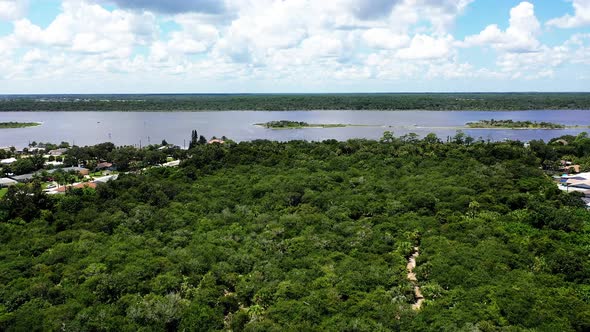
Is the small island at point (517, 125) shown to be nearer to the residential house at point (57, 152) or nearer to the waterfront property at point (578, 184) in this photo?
the waterfront property at point (578, 184)

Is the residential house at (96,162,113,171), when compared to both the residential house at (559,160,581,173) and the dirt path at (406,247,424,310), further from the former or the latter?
the residential house at (559,160,581,173)

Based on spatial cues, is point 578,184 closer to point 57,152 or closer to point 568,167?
point 568,167

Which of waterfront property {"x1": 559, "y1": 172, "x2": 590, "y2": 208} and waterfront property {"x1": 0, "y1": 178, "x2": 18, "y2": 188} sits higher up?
waterfront property {"x1": 559, "y1": 172, "x2": 590, "y2": 208}

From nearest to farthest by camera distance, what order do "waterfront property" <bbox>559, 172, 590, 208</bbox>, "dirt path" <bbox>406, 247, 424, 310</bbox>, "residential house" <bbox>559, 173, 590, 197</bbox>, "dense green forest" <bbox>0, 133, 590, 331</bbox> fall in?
"dense green forest" <bbox>0, 133, 590, 331</bbox>, "dirt path" <bbox>406, 247, 424, 310</bbox>, "waterfront property" <bbox>559, 172, 590, 208</bbox>, "residential house" <bbox>559, 173, 590, 197</bbox>

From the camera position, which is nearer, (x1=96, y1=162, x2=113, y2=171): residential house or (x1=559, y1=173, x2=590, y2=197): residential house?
(x1=559, y1=173, x2=590, y2=197): residential house

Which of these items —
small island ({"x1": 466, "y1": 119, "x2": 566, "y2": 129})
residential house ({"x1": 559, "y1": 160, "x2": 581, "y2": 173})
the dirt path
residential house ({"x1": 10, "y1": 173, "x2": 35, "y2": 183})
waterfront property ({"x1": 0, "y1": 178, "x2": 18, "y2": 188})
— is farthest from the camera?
small island ({"x1": 466, "y1": 119, "x2": 566, "y2": 129})

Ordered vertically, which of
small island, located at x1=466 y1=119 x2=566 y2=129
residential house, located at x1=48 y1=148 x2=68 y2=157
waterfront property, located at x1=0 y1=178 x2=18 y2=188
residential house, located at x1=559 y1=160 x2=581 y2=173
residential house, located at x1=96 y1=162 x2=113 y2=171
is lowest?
waterfront property, located at x1=0 y1=178 x2=18 y2=188

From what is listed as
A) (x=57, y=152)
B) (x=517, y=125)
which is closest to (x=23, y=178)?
(x=57, y=152)

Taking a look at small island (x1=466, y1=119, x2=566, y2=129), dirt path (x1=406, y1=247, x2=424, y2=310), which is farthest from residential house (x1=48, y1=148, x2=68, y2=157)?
small island (x1=466, y1=119, x2=566, y2=129)
